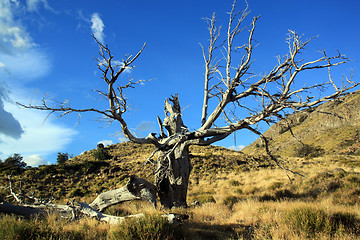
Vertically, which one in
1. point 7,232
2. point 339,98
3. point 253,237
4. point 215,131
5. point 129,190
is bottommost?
point 253,237

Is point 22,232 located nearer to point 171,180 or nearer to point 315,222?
point 171,180

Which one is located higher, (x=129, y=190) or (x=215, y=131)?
(x=215, y=131)

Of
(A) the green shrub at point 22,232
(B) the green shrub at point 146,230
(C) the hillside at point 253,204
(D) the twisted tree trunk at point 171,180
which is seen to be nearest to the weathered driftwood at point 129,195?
(C) the hillside at point 253,204

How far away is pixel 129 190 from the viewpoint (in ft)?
27.2

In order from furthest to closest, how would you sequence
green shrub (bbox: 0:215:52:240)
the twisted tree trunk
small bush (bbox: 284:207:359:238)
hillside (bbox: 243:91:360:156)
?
hillside (bbox: 243:91:360:156)
the twisted tree trunk
small bush (bbox: 284:207:359:238)
green shrub (bbox: 0:215:52:240)

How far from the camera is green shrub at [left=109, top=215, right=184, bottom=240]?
447 centimetres

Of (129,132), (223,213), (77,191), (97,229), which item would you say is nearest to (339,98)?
(223,213)

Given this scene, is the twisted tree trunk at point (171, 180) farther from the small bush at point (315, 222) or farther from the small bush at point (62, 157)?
the small bush at point (62, 157)

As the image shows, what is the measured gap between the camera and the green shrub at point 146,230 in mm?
4469

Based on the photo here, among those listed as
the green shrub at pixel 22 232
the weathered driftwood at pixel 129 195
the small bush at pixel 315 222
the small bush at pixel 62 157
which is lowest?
the small bush at pixel 315 222

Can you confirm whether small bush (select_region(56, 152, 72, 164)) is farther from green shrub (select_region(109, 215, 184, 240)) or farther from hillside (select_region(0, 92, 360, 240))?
green shrub (select_region(109, 215, 184, 240))

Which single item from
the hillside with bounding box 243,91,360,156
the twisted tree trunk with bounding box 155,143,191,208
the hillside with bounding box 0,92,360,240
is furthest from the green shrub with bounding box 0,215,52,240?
the hillside with bounding box 243,91,360,156

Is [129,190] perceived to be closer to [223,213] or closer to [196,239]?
[223,213]

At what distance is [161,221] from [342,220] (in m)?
4.86
